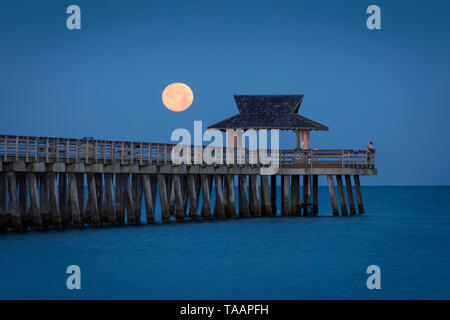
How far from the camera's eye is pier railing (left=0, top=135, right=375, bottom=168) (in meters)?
31.1

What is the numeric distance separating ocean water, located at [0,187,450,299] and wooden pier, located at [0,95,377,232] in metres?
1.06

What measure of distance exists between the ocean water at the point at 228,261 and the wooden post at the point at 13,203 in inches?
30.5

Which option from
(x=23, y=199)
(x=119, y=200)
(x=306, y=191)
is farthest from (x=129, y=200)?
(x=306, y=191)

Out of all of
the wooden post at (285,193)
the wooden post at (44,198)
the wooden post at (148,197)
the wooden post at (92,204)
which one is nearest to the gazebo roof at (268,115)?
the wooden post at (285,193)

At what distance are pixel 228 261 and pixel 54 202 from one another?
7.50 m

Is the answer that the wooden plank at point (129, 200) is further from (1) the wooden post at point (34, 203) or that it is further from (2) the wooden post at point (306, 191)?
(2) the wooden post at point (306, 191)

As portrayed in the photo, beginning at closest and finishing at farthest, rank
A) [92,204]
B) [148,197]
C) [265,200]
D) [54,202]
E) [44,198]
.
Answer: [54,202] < [44,198] < [92,204] < [148,197] < [265,200]

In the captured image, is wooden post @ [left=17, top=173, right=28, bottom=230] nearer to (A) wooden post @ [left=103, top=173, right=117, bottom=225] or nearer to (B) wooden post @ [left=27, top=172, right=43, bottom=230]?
(B) wooden post @ [left=27, top=172, right=43, bottom=230]

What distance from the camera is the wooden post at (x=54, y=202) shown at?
32219mm

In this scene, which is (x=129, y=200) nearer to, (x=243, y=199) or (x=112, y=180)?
(x=112, y=180)

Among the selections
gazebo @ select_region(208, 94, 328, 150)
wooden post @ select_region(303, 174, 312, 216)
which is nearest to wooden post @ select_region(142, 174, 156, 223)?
gazebo @ select_region(208, 94, 328, 150)

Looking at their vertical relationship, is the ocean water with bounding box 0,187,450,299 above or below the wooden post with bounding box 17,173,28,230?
below

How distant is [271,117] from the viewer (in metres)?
43.4
